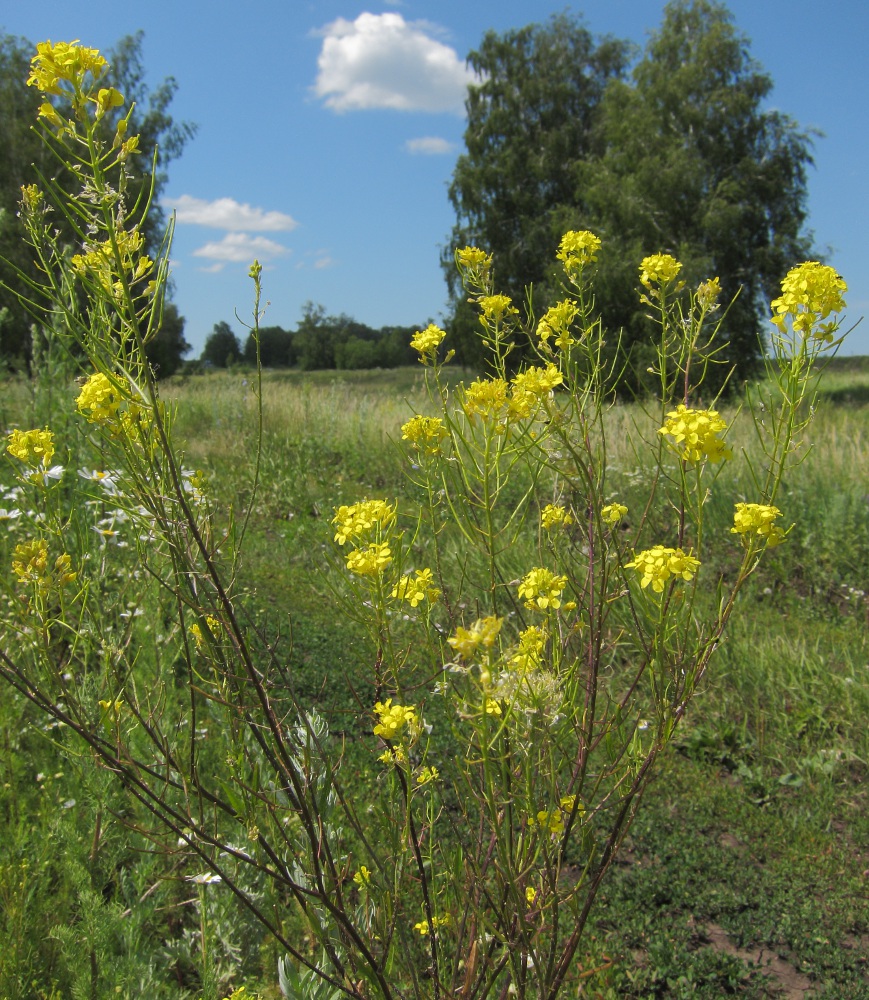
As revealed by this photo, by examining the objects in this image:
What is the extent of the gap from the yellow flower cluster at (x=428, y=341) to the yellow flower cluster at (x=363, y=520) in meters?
0.41

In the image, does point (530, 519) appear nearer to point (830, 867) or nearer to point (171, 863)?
point (830, 867)

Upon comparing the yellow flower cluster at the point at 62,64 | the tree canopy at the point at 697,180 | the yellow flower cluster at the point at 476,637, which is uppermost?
the tree canopy at the point at 697,180

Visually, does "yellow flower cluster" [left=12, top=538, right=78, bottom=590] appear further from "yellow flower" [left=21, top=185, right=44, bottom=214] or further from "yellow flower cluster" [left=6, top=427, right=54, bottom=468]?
"yellow flower" [left=21, top=185, right=44, bottom=214]

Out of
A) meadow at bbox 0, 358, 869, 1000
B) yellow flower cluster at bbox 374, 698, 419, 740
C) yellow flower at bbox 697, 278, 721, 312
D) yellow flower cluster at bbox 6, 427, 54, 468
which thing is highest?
yellow flower at bbox 697, 278, 721, 312

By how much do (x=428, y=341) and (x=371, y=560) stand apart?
606mm

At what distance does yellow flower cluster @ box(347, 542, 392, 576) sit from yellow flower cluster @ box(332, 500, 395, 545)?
0.06 meters

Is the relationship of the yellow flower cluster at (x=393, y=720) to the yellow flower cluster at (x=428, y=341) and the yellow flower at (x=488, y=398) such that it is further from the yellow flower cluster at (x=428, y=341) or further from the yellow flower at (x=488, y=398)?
the yellow flower cluster at (x=428, y=341)

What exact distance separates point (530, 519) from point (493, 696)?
435 cm

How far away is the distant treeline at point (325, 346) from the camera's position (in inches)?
2173

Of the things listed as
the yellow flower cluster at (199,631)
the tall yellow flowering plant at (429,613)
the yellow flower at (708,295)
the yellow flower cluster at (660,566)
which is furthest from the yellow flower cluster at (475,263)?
the yellow flower cluster at (199,631)

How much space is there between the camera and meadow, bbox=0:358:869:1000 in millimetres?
1966

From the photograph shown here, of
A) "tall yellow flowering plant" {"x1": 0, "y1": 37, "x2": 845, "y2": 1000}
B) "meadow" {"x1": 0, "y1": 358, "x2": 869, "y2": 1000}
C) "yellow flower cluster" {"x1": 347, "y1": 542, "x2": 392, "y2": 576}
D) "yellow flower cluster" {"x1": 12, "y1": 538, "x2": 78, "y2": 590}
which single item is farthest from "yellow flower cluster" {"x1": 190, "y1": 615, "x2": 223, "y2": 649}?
"yellow flower cluster" {"x1": 347, "y1": 542, "x2": 392, "y2": 576}

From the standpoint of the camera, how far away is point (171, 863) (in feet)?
7.98

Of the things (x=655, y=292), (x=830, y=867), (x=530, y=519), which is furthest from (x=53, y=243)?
(x=530, y=519)
